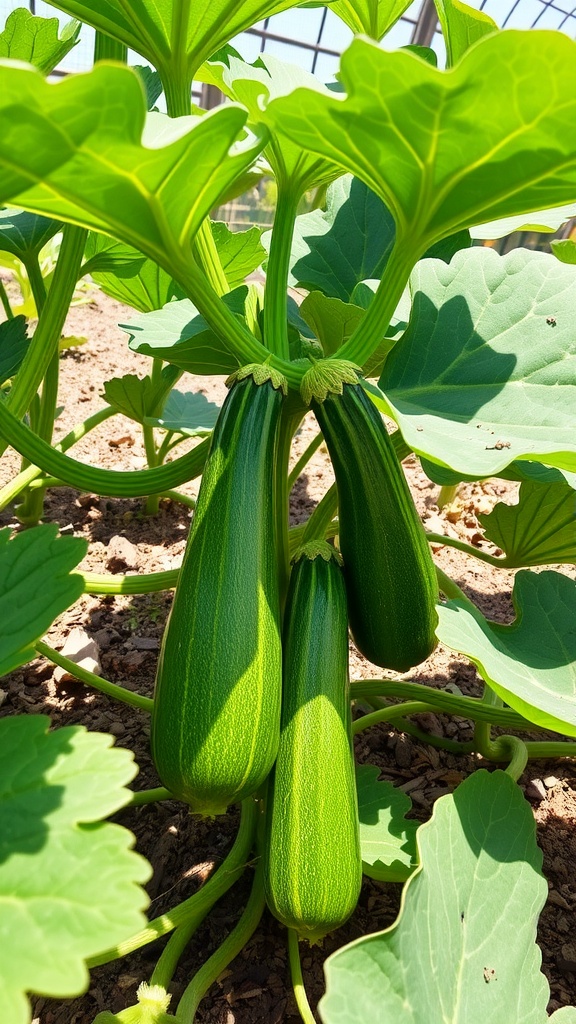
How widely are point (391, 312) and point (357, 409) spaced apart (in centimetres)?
17

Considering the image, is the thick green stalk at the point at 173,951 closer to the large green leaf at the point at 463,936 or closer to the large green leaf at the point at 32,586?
the large green leaf at the point at 463,936

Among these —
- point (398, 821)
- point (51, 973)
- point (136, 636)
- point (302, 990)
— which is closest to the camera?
point (51, 973)

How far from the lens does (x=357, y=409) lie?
3.15 feet

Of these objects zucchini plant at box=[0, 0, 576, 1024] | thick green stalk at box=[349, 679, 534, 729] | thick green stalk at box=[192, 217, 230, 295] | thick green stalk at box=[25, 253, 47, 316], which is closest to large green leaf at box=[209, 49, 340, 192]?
zucchini plant at box=[0, 0, 576, 1024]

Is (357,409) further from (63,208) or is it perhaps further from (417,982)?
(417,982)

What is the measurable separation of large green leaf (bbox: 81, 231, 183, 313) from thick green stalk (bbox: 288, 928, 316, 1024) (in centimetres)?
123

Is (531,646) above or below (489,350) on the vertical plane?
below

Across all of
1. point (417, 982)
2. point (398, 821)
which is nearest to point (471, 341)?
point (398, 821)

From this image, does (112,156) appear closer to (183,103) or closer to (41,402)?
(183,103)

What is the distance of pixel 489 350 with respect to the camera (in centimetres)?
110

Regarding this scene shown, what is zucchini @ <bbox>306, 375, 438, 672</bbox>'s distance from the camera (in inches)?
38.0

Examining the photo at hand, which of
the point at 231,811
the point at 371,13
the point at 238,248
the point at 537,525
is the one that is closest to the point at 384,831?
the point at 231,811

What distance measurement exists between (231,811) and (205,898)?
235 mm

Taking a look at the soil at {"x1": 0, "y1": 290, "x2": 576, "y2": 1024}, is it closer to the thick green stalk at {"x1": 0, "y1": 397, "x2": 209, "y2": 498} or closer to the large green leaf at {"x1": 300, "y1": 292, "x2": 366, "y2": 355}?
the thick green stalk at {"x1": 0, "y1": 397, "x2": 209, "y2": 498}
